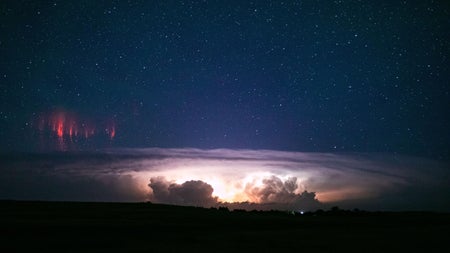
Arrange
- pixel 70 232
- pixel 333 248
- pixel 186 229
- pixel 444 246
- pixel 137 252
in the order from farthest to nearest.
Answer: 1. pixel 186 229
2. pixel 70 232
3. pixel 444 246
4. pixel 333 248
5. pixel 137 252

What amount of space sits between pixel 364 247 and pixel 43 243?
1800 cm

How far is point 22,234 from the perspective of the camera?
27.9 m

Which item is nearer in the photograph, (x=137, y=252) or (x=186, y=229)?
(x=137, y=252)

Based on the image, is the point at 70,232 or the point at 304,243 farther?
the point at 70,232

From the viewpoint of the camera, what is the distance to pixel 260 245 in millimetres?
24562

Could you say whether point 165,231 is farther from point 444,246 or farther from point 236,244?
point 444,246

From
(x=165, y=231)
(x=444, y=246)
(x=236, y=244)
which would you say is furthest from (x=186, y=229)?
(x=444, y=246)

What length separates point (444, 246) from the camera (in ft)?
83.5

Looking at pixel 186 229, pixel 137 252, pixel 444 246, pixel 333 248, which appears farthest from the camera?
pixel 186 229

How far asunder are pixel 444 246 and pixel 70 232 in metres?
24.0

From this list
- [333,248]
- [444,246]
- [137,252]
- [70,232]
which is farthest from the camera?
[70,232]

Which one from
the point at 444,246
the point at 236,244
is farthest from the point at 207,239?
the point at 444,246

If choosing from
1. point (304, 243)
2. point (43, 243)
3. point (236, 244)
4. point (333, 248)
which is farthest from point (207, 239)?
point (43, 243)

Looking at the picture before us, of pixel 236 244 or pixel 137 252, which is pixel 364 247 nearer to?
pixel 236 244
